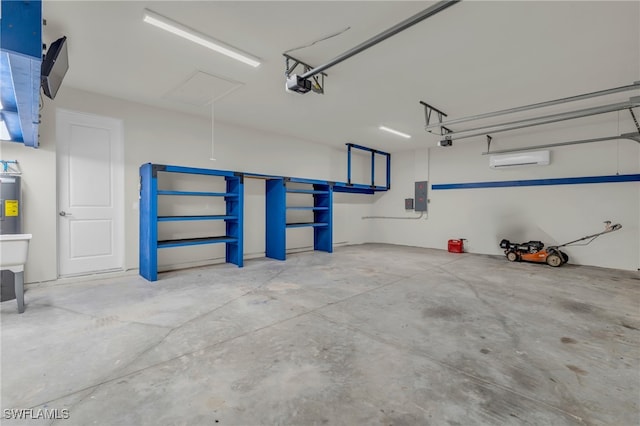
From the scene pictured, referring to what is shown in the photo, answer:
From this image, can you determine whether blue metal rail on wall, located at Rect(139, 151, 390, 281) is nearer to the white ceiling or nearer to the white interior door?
the white interior door

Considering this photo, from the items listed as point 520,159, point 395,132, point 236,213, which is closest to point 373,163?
point 395,132

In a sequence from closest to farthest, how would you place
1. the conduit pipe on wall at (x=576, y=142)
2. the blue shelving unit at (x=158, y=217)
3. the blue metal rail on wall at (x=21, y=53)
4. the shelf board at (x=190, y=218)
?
the blue metal rail on wall at (x=21, y=53)
the blue shelving unit at (x=158, y=217)
the shelf board at (x=190, y=218)
the conduit pipe on wall at (x=576, y=142)

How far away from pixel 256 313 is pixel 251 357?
88 centimetres

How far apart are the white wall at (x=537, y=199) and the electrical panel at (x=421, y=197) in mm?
171

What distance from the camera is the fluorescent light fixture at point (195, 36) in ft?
8.38

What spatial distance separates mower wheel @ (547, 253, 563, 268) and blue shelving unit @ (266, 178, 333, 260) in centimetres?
458

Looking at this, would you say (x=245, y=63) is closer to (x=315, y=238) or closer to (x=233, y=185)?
(x=233, y=185)

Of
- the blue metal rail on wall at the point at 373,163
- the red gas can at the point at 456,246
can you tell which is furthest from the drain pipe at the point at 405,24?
the red gas can at the point at 456,246

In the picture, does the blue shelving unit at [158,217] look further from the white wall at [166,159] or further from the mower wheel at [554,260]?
the mower wheel at [554,260]

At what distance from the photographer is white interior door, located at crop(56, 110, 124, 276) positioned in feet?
13.4

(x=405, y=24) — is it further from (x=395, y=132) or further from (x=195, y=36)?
(x=395, y=132)

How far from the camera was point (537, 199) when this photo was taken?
624cm

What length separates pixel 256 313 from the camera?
296cm

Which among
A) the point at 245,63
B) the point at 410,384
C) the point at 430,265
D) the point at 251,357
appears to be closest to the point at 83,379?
the point at 251,357
